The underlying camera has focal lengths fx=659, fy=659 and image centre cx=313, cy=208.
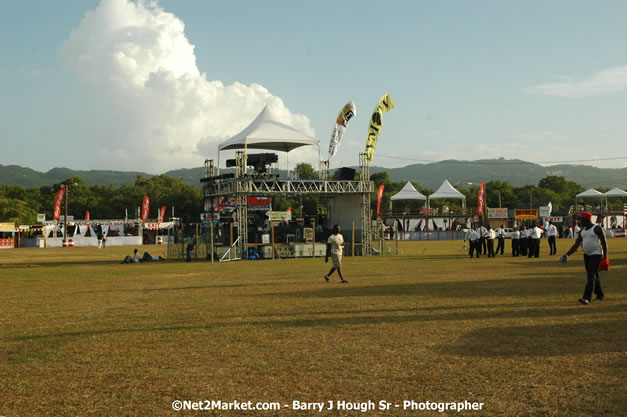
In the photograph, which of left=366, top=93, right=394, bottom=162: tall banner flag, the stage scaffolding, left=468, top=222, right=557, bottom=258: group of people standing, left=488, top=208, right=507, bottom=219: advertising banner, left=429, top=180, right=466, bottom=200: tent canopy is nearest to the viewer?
left=468, top=222, right=557, bottom=258: group of people standing

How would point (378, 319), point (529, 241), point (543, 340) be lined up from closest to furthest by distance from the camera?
point (543, 340) < point (378, 319) < point (529, 241)

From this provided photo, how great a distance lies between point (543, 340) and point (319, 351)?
3.05 m

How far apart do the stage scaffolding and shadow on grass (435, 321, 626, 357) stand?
26.4 m

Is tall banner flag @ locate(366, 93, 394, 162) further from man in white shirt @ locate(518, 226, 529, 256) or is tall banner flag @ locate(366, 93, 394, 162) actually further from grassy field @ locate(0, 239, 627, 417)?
grassy field @ locate(0, 239, 627, 417)

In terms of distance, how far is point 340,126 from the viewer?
41.2 meters

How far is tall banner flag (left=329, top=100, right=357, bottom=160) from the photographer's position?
4100cm

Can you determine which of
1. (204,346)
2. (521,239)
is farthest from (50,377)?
(521,239)

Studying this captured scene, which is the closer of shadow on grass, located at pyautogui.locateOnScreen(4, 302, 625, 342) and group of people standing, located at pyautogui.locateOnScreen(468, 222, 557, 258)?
shadow on grass, located at pyautogui.locateOnScreen(4, 302, 625, 342)

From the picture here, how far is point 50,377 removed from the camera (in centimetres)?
716

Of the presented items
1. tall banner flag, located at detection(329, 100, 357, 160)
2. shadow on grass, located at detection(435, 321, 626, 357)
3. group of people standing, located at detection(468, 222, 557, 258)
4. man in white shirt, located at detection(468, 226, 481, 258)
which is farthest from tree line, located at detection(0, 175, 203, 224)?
shadow on grass, located at detection(435, 321, 626, 357)

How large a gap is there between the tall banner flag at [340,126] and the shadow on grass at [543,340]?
31654mm

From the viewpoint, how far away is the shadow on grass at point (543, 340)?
319 inches

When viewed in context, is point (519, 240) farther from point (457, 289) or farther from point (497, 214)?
point (497, 214)

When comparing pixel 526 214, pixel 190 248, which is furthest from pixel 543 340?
pixel 526 214
